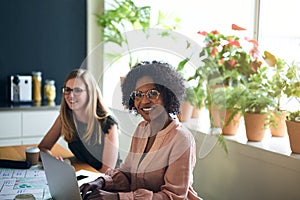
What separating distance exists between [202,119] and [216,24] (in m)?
0.90

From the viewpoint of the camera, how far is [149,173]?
1466 mm

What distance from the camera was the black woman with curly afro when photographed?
138 centimetres

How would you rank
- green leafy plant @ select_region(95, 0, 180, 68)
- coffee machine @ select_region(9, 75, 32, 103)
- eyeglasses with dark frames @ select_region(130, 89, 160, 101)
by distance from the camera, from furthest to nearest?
coffee machine @ select_region(9, 75, 32, 103)
green leafy plant @ select_region(95, 0, 180, 68)
eyeglasses with dark frames @ select_region(130, 89, 160, 101)

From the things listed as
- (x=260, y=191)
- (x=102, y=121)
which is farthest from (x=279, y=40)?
(x=102, y=121)

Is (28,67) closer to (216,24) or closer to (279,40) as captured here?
(216,24)

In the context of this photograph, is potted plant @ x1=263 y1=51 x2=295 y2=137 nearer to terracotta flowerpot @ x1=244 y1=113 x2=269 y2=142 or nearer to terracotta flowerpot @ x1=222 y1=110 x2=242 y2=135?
terracotta flowerpot @ x1=244 y1=113 x2=269 y2=142

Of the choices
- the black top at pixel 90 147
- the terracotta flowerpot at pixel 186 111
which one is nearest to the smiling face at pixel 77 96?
the black top at pixel 90 147

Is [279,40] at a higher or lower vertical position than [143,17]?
lower

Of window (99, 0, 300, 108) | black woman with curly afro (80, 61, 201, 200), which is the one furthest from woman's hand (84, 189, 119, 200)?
Answer: window (99, 0, 300, 108)

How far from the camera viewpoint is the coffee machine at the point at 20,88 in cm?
357

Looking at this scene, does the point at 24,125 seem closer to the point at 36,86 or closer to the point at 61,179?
the point at 36,86

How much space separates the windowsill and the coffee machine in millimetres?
1898

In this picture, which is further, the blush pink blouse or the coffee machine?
the coffee machine

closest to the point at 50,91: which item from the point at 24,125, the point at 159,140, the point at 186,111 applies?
the point at 24,125
